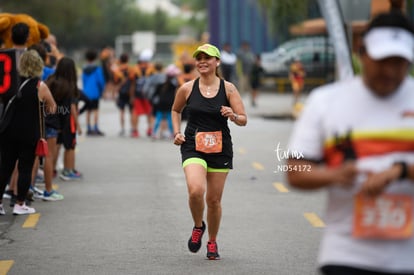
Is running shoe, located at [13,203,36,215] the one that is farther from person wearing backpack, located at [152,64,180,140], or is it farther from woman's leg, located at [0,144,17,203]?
person wearing backpack, located at [152,64,180,140]

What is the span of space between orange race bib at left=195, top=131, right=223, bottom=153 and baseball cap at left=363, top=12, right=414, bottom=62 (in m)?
4.33

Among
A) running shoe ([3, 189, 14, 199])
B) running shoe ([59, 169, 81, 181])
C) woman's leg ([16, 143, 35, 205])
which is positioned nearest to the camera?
woman's leg ([16, 143, 35, 205])

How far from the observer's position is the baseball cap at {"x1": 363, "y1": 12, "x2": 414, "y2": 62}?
3.96m

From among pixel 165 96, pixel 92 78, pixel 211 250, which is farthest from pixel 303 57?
pixel 211 250

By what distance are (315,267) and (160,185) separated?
5.99 metres

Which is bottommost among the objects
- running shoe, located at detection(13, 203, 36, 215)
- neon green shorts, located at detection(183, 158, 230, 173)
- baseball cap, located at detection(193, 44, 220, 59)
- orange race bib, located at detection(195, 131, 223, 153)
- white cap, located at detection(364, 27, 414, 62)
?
running shoe, located at detection(13, 203, 36, 215)

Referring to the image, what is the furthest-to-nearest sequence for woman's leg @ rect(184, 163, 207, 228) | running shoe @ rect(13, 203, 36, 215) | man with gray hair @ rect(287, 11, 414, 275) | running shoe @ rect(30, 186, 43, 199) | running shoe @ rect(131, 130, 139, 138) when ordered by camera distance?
1. running shoe @ rect(131, 130, 139, 138)
2. running shoe @ rect(30, 186, 43, 199)
3. running shoe @ rect(13, 203, 36, 215)
4. woman's leg @ rect(184, 163, 207, 228)
5. man with gray hair @ rect(287, 11, 414, 275)

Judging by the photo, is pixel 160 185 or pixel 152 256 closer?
pixel 152 256

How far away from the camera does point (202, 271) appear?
812 cm

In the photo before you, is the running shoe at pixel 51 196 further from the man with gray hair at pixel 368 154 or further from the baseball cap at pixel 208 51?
the man with gray hair at pixel 368 154

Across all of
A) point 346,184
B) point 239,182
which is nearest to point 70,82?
point 239,182

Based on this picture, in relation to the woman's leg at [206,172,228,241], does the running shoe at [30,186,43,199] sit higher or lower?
lower

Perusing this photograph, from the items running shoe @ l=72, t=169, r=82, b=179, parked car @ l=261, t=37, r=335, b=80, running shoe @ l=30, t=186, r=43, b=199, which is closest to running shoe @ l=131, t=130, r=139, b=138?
running shoe @ l=72, t=169, r=82, b=179

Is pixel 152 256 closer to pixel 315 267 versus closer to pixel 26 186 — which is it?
pixel 315 267
